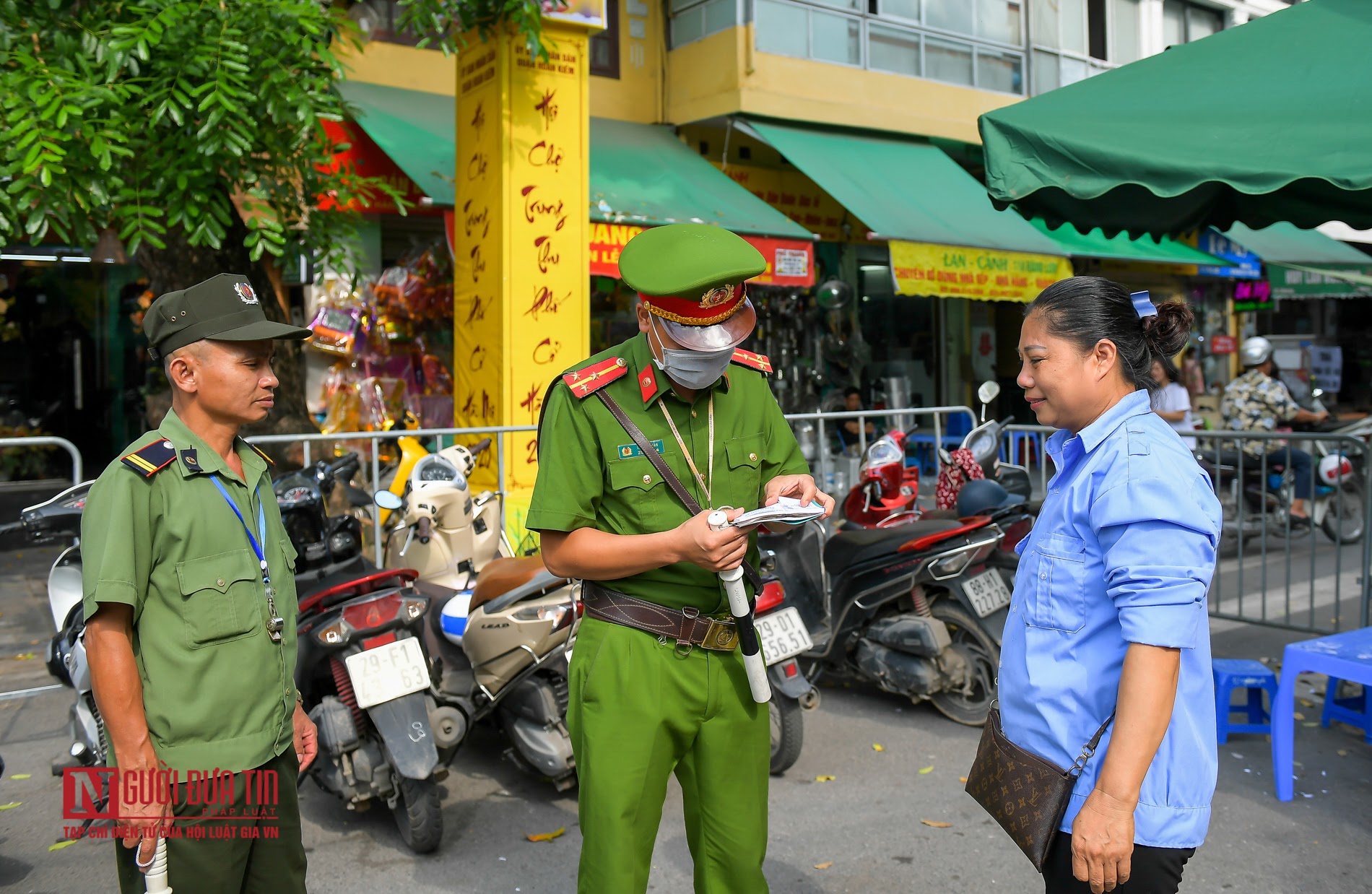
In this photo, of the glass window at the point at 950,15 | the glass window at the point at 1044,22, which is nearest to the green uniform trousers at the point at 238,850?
the glass window at the point at 950,15

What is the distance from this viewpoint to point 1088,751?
1.86 m

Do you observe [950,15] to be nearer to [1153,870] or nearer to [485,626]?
[485,626]

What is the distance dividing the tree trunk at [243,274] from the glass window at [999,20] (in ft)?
30.7

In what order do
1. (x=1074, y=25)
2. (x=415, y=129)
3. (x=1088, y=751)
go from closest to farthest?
(x=1088, y=751)
(x=415, y=129)
(x=1074, y=25)

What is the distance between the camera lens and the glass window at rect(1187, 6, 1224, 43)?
53.6ft

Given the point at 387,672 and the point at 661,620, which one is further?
the point at 387,672

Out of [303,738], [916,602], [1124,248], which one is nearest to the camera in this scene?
[303,738]

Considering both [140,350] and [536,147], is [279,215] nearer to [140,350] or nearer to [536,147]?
[536,147]

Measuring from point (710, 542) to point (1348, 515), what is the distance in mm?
10189

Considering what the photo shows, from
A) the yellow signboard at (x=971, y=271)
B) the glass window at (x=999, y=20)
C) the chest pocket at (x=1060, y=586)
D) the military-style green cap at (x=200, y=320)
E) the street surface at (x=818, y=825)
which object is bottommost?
the street surface at (x=818, y=825)

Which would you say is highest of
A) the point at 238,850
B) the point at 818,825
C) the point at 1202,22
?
the point at 1202,22

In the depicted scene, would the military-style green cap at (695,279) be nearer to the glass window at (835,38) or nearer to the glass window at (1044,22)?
the glass window at (835,38)

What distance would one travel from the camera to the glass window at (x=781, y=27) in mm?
10883

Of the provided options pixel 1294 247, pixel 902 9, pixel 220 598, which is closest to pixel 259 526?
pixel 220 598
